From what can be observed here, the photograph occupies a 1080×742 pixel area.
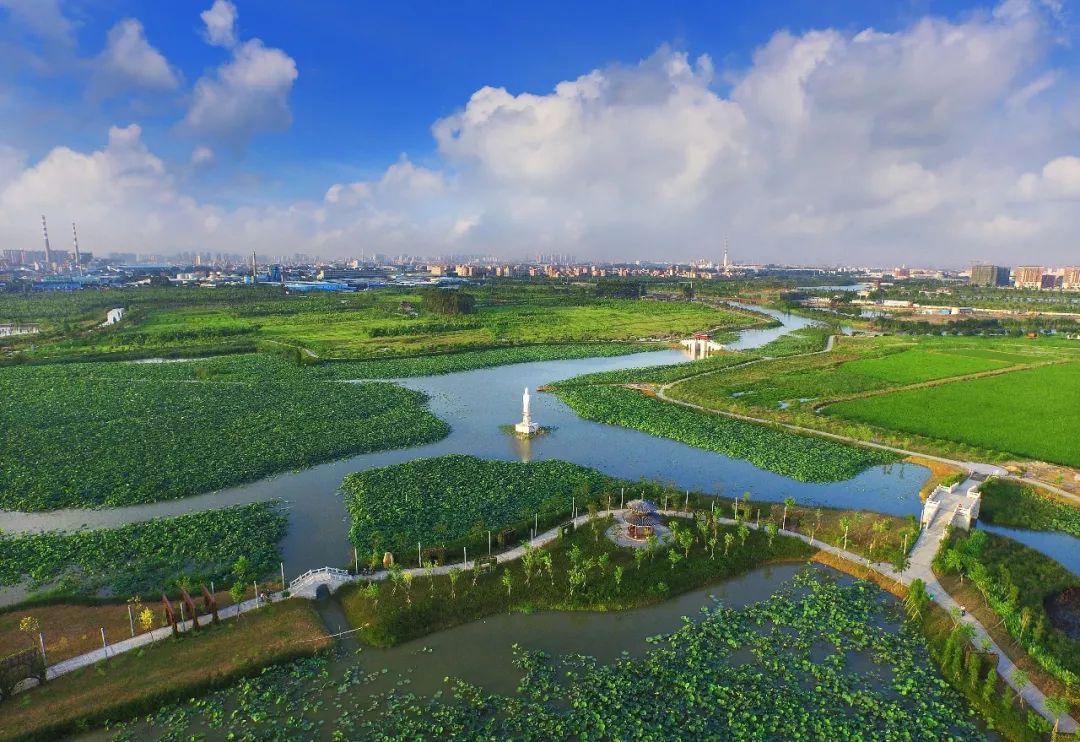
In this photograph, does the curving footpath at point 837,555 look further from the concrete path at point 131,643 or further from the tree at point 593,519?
the tree at point 593,519

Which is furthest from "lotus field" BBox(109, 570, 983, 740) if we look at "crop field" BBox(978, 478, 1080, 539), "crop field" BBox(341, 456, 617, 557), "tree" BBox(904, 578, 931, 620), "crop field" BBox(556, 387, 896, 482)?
"crop field" BBox(556, 387, 896, 482)

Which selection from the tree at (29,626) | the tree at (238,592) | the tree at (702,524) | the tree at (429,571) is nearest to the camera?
the tree at (29,626)

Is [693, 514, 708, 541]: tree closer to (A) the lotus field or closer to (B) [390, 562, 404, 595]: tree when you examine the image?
(A) the lotus field

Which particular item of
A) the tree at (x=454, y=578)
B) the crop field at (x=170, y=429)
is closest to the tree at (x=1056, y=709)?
the tree at (x=454, y=578)

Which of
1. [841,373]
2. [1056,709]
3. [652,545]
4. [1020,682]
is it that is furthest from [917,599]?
[841,373]

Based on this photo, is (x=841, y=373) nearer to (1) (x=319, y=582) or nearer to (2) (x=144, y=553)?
(1) (x=319, y=582)
